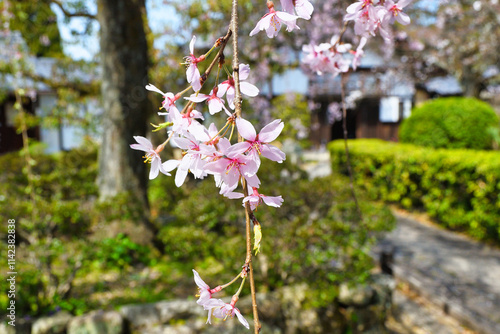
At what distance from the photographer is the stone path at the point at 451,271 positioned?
3.38m

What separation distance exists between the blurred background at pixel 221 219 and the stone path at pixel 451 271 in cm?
A: 2

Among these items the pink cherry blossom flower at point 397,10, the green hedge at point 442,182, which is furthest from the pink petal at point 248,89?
the green hedge at point 442,182

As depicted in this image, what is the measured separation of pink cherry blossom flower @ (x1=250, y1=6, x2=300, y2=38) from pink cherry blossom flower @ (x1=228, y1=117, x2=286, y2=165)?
0.21 meters

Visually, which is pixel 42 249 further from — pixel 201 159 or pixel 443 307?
pixel 443 307

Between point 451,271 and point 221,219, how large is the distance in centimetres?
282

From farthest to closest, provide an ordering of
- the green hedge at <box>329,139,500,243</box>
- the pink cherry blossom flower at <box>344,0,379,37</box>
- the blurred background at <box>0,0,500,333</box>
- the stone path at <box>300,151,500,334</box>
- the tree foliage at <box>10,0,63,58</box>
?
the tree foliage at <box>10,0,63,58</box>, the green hedge at <box>329,139,500,243</box>, the stone path at <box>300,151,500,334</box>, the blurred background at <box>0,0,500,333</box>, the pink cherry blossom flower at <box>344,0,379,37</box>

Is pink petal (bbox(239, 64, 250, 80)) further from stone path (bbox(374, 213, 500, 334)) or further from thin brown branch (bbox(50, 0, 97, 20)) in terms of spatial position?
thin brown branch (bbox(50, 0, 97, 20))

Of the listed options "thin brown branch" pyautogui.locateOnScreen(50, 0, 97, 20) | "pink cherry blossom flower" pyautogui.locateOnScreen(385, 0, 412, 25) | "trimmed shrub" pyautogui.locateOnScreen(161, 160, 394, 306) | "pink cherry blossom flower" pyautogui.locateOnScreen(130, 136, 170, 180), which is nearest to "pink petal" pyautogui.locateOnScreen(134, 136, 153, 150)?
"pink cherry blossom flower" pyautogui.locateOnScreen(130, 136, 170, 180)

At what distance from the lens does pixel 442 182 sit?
586 cm

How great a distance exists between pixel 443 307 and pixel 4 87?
7506 mm

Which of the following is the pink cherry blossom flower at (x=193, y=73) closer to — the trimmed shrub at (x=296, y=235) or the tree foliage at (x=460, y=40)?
the trimmed shrub at (x=296, y=235)

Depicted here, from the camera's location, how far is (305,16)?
0.74 metres

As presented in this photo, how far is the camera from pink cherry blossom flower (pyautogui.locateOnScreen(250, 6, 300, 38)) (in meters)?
0.71

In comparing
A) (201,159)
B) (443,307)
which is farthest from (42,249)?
(443,307)
